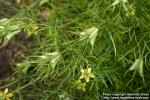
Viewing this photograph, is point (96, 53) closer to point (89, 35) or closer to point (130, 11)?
point (89, 35)

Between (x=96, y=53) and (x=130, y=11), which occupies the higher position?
(x=130, y=11)

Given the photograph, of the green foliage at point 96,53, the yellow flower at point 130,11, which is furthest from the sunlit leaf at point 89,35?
the yellow flower at point 130,11

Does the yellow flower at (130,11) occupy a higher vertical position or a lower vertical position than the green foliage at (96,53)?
higher

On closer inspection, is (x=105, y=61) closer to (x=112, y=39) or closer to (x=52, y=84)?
(x=112, y=39)

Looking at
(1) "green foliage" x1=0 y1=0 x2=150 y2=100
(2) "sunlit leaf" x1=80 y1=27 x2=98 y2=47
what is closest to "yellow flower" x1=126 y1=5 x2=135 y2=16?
(1) "green foliage" x1=0 y1=0 x2=150 y2=100

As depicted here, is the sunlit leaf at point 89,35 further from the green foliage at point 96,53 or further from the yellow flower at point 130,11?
the yellow flower at point 130,11

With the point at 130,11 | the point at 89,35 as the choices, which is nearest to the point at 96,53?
the point at 89,35

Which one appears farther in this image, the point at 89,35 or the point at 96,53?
the point at 96,53

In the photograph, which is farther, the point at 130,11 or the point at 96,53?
the point at 96,53

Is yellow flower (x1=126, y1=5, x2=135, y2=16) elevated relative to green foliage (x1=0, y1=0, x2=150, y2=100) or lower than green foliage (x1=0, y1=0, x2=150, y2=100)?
elevated

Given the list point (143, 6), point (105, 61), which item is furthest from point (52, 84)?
point (143, 6)

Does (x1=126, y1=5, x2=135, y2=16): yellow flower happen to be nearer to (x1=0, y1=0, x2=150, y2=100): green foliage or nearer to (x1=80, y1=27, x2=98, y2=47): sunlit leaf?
(x1=0, y1=0, x2=150, y2=100): green foliage
